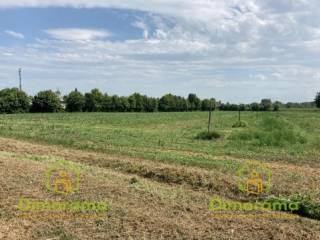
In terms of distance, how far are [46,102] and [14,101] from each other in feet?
18.0

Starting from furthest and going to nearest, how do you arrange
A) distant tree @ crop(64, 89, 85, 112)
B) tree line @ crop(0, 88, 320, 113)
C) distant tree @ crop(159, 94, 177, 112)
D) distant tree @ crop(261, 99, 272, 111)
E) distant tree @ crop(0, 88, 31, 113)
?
distant tree @ crop(261, 99, 272, 111) < distant tree @ crop(159, 94, 177, 112) < distant tree @ crop(64, 89, 85, 112) < tree line @ crop(0, 88, 320, 113) < distant tree @ crop(0, 88, 31, 113)

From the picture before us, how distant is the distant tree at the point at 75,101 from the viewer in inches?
2911

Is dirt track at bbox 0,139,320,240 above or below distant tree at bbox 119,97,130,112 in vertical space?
below

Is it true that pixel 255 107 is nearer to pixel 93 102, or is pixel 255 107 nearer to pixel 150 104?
pixel 150 104

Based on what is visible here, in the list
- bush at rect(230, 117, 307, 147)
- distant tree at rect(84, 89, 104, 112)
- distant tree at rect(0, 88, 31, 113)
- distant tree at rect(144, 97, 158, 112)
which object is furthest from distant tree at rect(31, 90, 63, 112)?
bush at rect(230, 117, 307, 147)

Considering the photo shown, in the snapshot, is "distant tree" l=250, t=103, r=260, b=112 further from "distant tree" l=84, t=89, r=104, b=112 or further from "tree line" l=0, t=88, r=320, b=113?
"distant tree" l=84, t=89, r=104, b=112

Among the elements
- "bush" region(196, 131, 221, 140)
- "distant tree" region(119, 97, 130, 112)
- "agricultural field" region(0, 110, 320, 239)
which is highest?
"distant tree" region(119, 97, 130, 112)

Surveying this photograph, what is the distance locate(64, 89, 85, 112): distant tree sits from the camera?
7394 cm

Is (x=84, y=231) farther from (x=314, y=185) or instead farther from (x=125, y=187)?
(x=314, y=185)

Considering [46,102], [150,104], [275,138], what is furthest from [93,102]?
[275,138]

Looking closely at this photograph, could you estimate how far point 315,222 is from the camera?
5.96m

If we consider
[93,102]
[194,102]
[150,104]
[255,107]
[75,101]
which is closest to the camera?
[75,101]

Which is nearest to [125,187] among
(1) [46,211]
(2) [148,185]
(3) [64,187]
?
(2) [148,185]

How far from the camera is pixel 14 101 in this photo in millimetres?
64438
